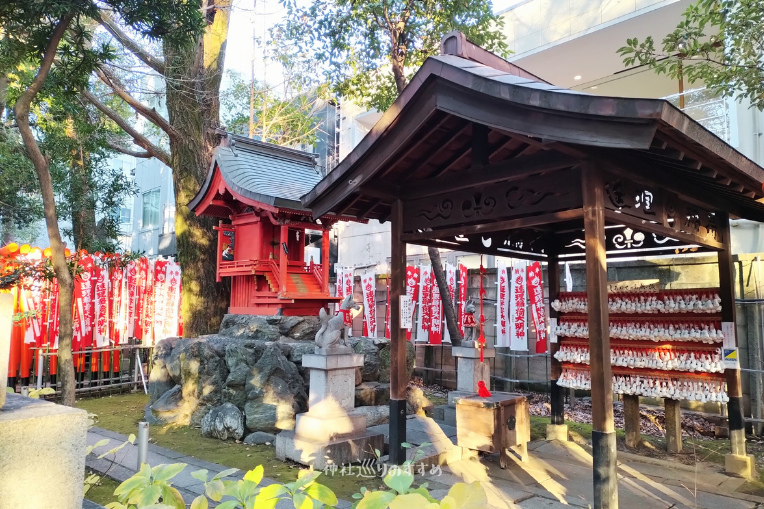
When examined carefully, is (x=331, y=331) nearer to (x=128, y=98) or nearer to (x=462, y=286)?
(x=462, y=286)

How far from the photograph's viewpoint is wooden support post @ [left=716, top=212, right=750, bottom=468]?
21.5 feet

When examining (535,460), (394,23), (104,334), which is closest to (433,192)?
(535,460)

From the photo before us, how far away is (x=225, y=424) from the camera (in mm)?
8492

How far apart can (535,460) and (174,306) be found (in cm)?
1035

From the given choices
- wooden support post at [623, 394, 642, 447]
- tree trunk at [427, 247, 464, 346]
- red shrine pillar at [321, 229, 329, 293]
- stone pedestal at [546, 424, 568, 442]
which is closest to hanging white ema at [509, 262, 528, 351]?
tree trunk at [427, 247, 464, 346]

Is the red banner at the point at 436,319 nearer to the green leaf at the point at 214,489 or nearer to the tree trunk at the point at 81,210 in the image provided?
the tree trunk at the point at 81,210

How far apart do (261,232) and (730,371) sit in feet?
29.1

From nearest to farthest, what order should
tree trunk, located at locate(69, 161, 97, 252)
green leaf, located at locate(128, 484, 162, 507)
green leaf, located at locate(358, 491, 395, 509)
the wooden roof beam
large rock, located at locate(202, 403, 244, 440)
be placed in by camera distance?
green leaf, located at locate(358, 491, 395, 509)
green leaf, located at locate(128, 484, 162, 507)
the wooden roof beam
large rock, located at locate(202, 403, 244, 440)
tree trunk, located at locate(69, 161, 97, 252)

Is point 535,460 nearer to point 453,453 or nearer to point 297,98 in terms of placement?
point 453,453

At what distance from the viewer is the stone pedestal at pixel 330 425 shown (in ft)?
22.0

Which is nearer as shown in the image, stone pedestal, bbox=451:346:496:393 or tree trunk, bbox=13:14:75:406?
tree trunk, bbox=13:14:75:406

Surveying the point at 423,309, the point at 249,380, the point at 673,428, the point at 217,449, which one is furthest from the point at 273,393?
the point at 673,428

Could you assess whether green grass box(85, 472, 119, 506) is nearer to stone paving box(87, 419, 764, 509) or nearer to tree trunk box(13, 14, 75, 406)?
stone paving box(87, 419, 764, 509)

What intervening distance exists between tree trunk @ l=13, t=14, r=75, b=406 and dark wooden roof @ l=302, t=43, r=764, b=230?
295cm
